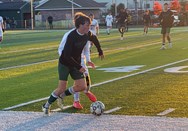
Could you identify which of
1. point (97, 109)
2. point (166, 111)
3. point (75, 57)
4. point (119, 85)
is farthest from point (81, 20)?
point (119, 85)

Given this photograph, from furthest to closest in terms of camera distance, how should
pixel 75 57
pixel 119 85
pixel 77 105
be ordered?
pixel 119 85, pixel 77 105, pixel 75 57

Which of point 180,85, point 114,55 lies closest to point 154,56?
point 114,55

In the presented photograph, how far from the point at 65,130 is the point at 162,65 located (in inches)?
322

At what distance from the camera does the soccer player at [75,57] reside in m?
7.25

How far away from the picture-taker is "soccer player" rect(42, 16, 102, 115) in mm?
7254

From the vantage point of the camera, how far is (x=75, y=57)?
7.50m

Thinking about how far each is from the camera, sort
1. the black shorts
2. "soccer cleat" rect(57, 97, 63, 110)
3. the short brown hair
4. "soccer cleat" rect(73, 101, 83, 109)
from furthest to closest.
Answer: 1. "soccer cleat" rect(73, 101, 83, 109)
2. "soccer cleat" rect(57, 97, 63, 110)
3. the black shorts
4. the short brown hair

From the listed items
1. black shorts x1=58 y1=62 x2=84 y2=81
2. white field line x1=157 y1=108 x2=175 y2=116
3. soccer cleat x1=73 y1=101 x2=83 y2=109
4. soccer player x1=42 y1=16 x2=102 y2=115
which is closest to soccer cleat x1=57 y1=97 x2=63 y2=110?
soccer player x1=42 y1=16 x2=102 y2=115

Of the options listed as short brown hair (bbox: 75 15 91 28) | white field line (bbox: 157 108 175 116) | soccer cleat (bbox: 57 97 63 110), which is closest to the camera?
short brown hair (bbox: 75 15 91 28)

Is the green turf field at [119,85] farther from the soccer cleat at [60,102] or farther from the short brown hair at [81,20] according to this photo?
the short brown hair at [81,20]

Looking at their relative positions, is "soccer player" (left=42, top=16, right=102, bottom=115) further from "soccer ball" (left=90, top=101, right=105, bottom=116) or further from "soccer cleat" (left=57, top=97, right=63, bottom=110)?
"soccer ball" (left=90, top=101, right=105, bottom=116)

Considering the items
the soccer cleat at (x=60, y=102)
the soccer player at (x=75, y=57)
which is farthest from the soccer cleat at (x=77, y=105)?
the soccer player at (x=75, y=57)

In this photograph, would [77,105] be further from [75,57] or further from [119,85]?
[119,85]

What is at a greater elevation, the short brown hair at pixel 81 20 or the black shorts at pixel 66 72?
the short brown hair at pixel 81 20
